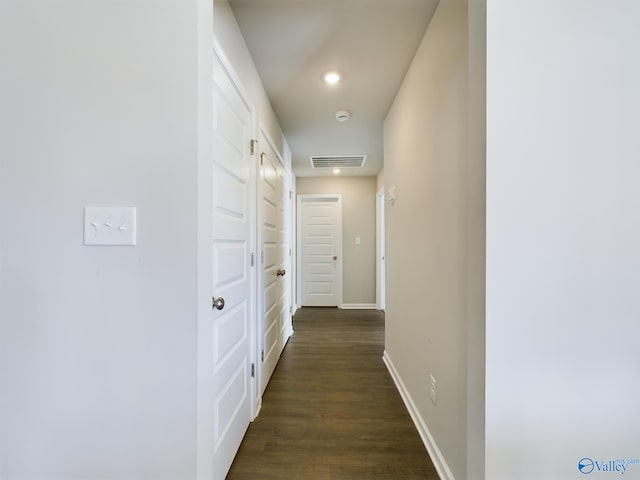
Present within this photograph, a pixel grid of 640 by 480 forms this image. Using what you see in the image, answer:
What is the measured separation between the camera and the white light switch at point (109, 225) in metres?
0.81

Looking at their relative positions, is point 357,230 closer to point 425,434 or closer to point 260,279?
point 260,279

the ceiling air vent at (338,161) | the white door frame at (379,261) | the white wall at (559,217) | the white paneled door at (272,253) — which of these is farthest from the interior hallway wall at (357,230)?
the white wall at (559,217)

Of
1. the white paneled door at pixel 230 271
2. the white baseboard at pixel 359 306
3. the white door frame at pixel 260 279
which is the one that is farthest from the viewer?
the white baseboard at pixel 359 306

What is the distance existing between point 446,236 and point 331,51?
1388 millimetres

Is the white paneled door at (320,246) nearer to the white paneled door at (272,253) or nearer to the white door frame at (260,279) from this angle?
the white paneled door at (272,253)

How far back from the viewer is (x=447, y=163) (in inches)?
53.2

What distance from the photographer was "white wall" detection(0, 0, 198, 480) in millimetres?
814

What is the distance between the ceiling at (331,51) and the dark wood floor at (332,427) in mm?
2372

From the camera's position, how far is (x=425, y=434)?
1.61 m

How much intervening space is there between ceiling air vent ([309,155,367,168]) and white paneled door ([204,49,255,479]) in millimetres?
2272

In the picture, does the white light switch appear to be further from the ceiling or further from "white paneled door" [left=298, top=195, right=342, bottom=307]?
"white paneled door" [left=298, top=195, right=342, bottom=307]

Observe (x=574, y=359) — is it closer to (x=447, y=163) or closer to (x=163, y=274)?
(x=447, y=163)

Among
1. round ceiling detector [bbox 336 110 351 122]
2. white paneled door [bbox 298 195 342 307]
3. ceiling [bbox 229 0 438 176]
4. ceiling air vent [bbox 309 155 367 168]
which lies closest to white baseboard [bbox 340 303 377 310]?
white paneled door [bbox 298 195 342 307]

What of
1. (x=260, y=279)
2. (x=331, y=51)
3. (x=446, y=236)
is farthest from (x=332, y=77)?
(x=260, y=279)
